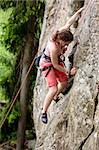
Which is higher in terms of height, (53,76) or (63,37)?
(63,37)

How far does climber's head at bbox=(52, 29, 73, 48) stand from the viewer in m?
6.44

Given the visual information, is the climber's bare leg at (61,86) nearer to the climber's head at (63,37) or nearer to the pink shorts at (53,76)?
the pink shorts at (53,76)

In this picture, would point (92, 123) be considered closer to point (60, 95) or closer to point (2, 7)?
point (60, 95)

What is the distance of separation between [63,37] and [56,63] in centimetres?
49

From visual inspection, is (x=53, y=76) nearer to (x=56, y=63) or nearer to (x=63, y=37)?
(x=56, y=63)

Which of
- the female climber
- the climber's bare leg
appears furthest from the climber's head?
the climber's bare leg

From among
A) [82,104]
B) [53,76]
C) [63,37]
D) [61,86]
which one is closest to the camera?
[82,104]

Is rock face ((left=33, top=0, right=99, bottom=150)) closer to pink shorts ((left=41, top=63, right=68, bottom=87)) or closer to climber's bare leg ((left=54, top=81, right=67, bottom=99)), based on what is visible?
climber's bare leg ((left=54, top=81, right=67, bottom=99))

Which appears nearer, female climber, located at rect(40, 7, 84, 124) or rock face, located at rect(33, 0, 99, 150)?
rock face, located at rect(33, 0, 99, 150)

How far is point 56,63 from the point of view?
22.1 ft

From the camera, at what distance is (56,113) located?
24.7ft

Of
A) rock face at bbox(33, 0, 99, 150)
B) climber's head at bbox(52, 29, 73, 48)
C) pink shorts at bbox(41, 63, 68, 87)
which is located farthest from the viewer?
pink shorts at bbox(41, 63, 68, 87)

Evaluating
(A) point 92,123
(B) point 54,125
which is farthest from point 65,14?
(A) point 92,123

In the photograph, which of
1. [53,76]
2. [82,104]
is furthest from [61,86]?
[82,104]
